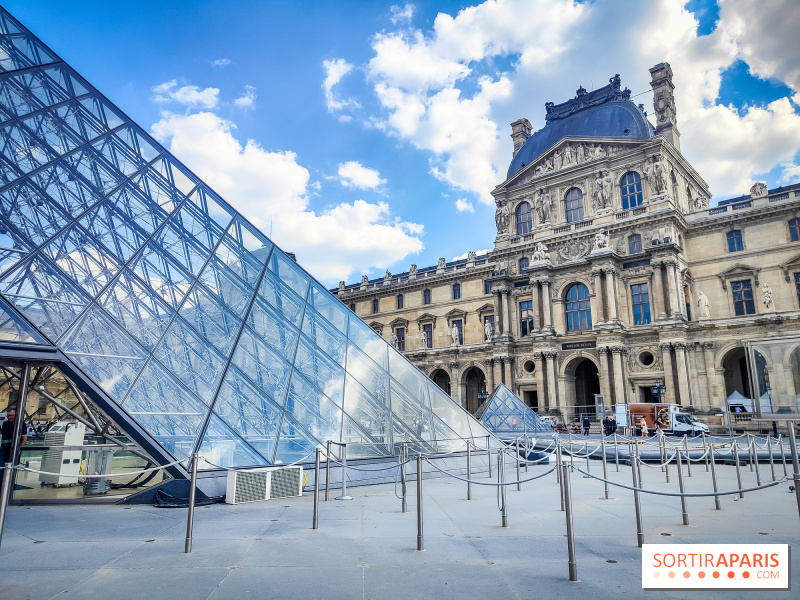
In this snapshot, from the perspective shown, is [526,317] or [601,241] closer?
[601,241]

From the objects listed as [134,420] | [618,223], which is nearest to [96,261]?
[134,420]

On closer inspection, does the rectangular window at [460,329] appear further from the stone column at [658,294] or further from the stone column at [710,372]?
the stone column at [710,372]

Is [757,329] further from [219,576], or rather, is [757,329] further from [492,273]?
[219,576]

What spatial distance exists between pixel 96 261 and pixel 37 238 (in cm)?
115

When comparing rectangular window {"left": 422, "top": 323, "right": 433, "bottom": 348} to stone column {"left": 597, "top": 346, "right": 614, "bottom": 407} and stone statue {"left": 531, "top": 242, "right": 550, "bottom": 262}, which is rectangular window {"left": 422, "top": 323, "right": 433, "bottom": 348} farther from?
stone column {"left": 597, "top": 346, "right": 614, "bottom": 407}

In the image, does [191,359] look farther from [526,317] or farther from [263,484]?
[526,317]

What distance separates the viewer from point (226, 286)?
12.3 metres

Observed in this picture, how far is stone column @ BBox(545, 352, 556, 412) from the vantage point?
36.2m

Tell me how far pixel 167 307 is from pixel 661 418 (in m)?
27.6

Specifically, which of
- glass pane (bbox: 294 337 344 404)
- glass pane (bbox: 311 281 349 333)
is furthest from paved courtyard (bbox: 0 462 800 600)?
glass pane (bbox: 311 281 349 333)

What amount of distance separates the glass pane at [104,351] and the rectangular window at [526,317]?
110ft

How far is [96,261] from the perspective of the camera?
11.4 meters

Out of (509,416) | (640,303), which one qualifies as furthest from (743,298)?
(509,416)

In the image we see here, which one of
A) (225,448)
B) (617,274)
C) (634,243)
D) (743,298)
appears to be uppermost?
(634,243)
